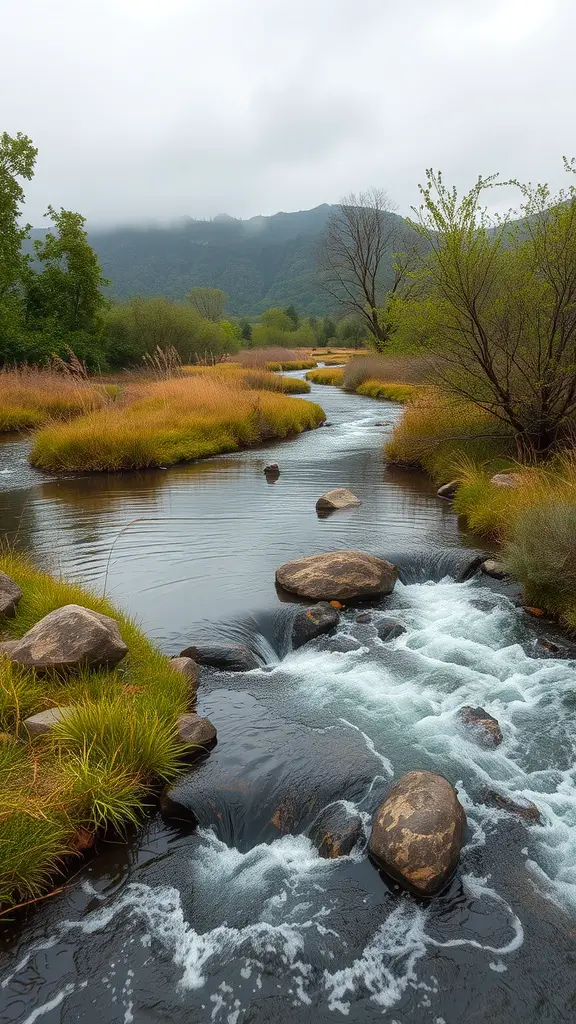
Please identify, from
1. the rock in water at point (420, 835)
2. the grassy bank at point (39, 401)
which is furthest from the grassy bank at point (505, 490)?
the grassy bank at point (39, 401)

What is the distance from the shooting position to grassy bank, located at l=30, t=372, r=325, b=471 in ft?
48.4

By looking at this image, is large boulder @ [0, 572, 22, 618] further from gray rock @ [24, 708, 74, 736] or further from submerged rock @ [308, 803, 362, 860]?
submerged rock @ [308, 803, 362, 860]

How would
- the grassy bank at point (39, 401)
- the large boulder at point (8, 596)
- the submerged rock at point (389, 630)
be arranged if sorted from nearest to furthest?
the large boulder at point (8, 596)
the submerged rock at point (389, 630)
the grassy bank at point (39, 401)

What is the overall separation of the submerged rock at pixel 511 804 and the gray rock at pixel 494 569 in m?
4.17

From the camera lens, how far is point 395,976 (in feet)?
9.50

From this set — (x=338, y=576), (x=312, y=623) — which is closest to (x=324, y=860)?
(x=312, y=623)

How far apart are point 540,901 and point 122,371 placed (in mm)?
36962

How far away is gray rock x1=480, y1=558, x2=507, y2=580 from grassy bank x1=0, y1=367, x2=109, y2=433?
14.0m

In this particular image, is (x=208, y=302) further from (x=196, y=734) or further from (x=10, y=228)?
(x=196, y=734)

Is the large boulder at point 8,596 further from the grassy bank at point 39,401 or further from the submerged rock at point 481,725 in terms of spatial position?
the grassy bank at point 39,401

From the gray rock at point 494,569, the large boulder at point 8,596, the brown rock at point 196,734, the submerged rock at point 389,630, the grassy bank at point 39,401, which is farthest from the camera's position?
the grassy bank at point 39,401

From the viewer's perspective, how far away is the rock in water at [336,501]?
432 inches

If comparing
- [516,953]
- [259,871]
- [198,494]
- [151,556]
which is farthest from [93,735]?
[198,494]

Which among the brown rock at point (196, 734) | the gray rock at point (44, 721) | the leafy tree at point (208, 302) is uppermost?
the leafy tree at point (208, 302)
